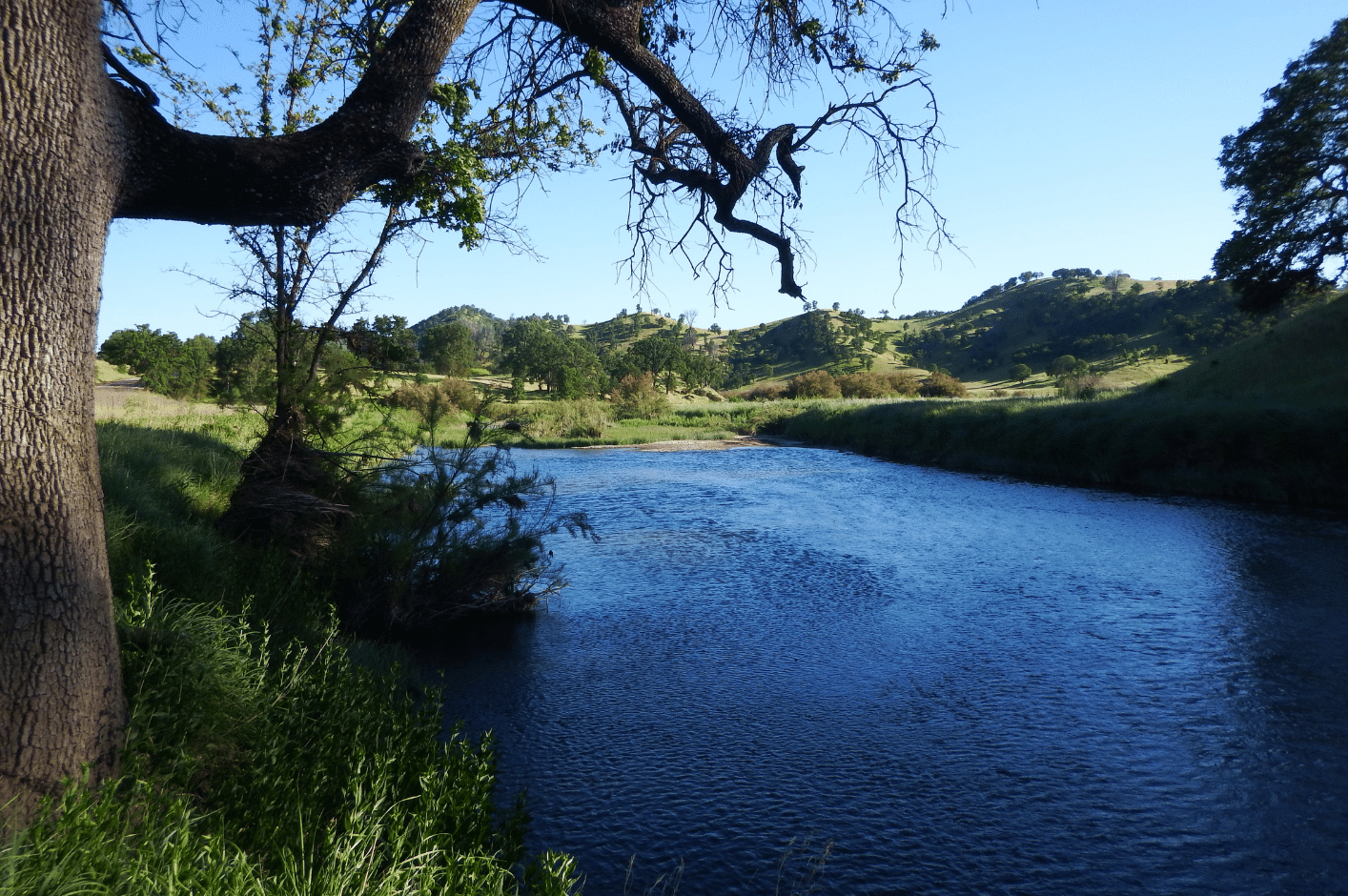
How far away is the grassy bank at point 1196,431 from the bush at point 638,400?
66.9ft

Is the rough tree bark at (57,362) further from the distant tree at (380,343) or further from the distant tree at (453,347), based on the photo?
the distant tree at (453,347)

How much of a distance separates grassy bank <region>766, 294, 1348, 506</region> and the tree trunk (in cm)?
1963

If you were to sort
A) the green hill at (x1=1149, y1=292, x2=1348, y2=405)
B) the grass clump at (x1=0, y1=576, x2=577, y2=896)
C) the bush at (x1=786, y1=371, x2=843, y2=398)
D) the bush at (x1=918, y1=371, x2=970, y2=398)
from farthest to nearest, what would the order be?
the bush at (x1=786, y1=371, x2=843, y2=398), the bush at (x1=918, y1=371, x2=970, y2=398), the green hill at (x1=1149, y1=292, x2=1348, y2=405), the grass clump at (x1=0, y1=576, x2=577, y2=896)

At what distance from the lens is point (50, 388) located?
3055 mm

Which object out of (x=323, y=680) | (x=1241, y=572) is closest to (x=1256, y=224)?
(x=1241, y=572)

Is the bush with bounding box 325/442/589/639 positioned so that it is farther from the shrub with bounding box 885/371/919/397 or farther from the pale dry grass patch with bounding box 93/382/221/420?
the shrub with bounding box 885/371/919/397

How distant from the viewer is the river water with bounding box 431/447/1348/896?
471 cm

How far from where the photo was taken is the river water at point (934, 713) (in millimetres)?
4707

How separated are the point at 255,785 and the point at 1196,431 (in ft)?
70.2

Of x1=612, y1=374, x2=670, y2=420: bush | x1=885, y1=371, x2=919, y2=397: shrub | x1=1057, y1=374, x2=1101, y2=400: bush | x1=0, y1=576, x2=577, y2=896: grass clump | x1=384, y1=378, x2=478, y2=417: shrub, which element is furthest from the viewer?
x1=885, y1=371, x2=919, y2=397: shrub

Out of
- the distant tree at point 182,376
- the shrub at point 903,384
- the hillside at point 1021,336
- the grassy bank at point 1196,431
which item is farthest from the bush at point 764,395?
the distant tree at point 182,376

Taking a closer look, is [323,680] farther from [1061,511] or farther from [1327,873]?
[1061,511]

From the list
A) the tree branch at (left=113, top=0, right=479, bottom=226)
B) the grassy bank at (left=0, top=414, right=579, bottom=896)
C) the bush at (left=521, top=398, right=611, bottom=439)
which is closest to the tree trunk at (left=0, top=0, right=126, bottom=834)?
the tree branch at (left=113, top=0, right=479, bottom=226)

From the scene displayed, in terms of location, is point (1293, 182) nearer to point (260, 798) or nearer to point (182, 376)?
point (260, 798)
